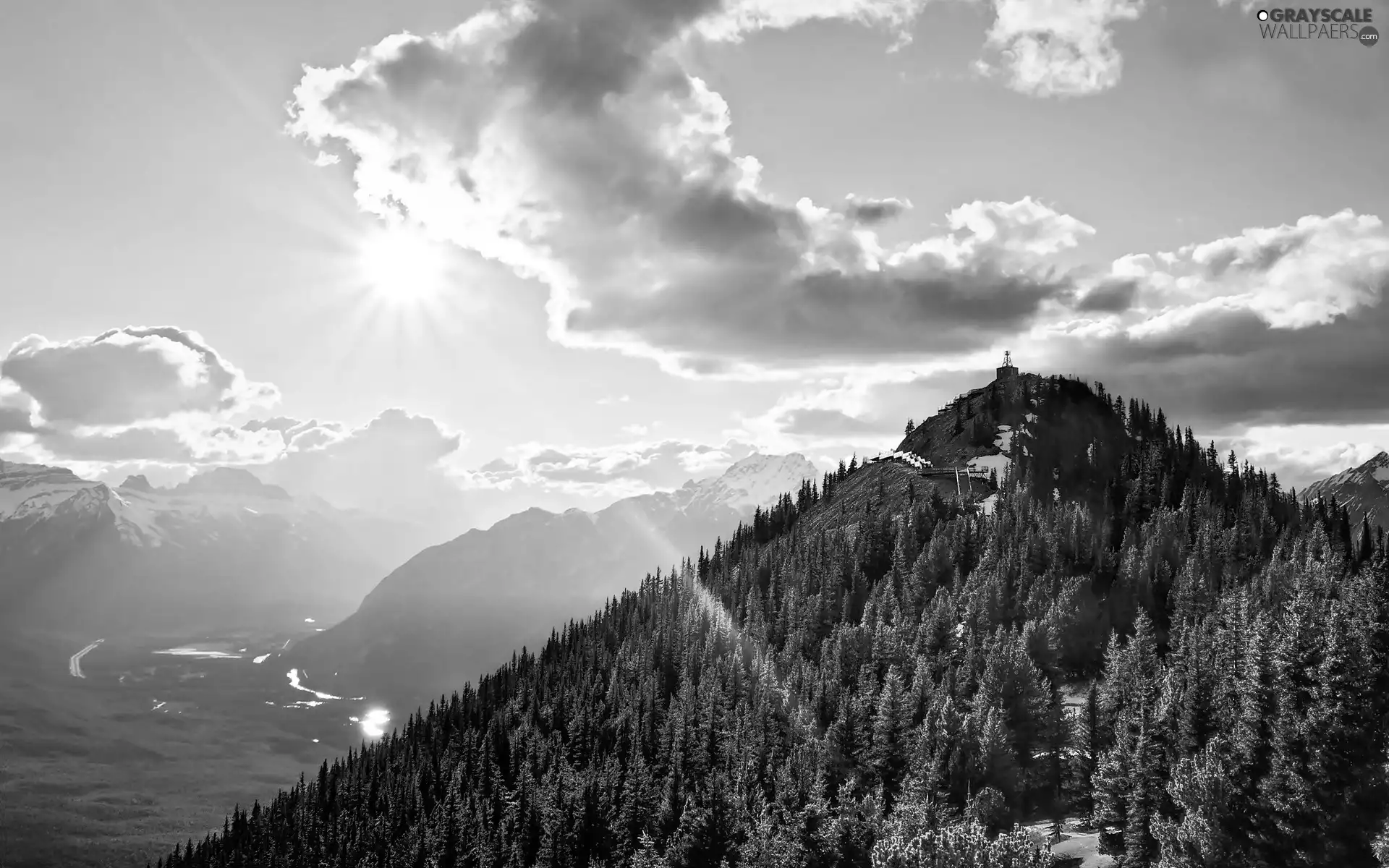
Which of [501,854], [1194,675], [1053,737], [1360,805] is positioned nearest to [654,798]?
[501,854]

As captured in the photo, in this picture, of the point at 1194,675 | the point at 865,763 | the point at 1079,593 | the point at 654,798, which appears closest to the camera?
the point at 1194,675

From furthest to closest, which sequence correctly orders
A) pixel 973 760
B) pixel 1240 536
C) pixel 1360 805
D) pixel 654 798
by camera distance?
pixel 1240 536 < pixel 654 798 < pixel 973 760 < pixel 1360 805

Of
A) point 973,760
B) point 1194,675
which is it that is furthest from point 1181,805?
point 973,760

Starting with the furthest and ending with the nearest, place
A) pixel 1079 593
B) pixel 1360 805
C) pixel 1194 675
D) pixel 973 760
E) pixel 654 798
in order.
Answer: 1. pixel 1079 593
2. pixel 654 798
3. pixel 973 760
4. pixel 1194 675
5. pixel 1360 805

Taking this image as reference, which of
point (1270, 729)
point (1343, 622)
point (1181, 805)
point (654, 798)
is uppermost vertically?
point (1343, 622)

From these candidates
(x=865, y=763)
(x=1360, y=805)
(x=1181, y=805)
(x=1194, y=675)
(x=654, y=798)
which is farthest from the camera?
(x=654, y=798)

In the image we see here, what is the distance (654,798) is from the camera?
141750 millimetres

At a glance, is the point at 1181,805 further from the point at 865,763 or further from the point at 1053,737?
the point at 865,763

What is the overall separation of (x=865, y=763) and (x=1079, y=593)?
71.6 meters

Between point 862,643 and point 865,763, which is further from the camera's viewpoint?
point 862,643

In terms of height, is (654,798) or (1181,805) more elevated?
(1181,805)

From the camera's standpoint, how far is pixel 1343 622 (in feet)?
275

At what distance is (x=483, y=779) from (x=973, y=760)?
121 m

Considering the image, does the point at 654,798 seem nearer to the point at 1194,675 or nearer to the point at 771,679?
the point at 771,679
